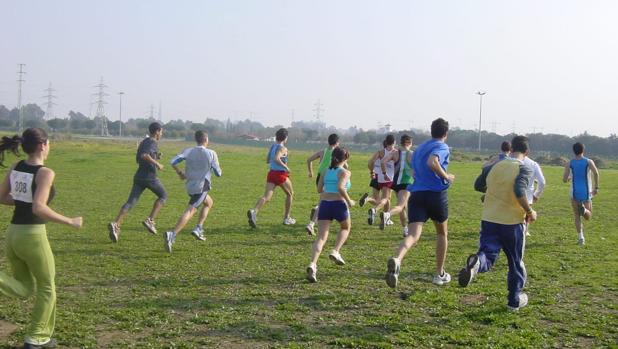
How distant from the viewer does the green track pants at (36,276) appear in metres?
5.34

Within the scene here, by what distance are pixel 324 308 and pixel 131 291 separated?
2361 millimetres

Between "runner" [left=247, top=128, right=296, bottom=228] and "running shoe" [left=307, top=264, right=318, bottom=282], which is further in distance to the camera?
"runner" [left=247, top=128, right=296, bottom=228]

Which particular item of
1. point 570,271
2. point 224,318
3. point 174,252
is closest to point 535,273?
point 570,271

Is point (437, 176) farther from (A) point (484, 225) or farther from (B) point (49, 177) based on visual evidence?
(B) point (49, 177)

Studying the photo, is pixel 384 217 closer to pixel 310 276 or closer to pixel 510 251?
pixel 310 276

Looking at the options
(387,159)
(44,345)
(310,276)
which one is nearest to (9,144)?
(44,345)

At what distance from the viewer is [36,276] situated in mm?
5414

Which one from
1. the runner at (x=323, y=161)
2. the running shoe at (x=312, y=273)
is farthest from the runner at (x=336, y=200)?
the runner at (x=323, y=161)

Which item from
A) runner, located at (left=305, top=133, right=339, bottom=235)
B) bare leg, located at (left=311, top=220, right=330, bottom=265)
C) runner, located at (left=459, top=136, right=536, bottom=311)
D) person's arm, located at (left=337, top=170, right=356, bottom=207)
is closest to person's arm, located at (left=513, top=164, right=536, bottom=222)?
runner, located at (left=459, top=136, right=536, bottom=311)

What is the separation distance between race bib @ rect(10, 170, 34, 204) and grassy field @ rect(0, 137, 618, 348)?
1308mm

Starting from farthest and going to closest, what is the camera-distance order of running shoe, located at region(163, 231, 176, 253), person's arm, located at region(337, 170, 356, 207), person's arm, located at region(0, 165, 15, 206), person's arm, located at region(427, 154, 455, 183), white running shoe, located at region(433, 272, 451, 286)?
running shoe, located at region(163, 231, 176, 253), person's arm, located at region(337, 170, 356, 207), white running shoe, located at region(433, 272, 451, 286), person's arm, located at region(427, 154, 455, 183), person's arm, located at region(0, 165, 15, 206)

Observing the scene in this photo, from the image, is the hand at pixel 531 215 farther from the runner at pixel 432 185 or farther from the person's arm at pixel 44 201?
the person's arm at pixel 44 201

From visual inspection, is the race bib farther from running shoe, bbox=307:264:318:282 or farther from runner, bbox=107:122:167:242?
runner, bbox=107:122:167:242

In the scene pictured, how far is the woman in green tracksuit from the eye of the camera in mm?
5301
